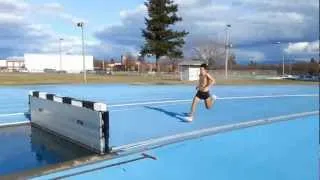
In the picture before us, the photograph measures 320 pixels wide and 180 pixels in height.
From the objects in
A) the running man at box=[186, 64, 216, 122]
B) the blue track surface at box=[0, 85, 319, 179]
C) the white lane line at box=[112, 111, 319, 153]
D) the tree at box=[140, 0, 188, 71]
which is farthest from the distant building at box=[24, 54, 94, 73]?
the white lane line at box=[112, 111, 319, 153]

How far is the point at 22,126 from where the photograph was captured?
12156 millimetres

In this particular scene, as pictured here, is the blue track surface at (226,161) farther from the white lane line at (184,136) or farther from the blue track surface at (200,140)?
the white lane line at (184,136)

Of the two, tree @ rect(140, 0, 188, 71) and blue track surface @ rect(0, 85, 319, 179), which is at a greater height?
tree @ rect(140, 0, 188, 71)

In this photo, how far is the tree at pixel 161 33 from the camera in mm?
62812

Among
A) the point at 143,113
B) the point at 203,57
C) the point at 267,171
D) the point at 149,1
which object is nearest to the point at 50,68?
the point at 203,57

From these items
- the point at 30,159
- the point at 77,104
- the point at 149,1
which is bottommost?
the point at 30,159

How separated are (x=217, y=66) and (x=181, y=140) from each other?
3632 inches

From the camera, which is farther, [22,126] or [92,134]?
[22,126]

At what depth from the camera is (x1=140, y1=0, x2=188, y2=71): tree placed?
206ft

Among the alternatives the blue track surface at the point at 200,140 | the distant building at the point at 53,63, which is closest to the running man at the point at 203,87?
the blue track surface at the point at 200,140

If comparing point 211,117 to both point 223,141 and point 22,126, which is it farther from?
point 22,126

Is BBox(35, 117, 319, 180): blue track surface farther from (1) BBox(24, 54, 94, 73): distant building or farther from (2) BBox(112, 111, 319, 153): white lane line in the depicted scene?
(1) BBox(24, 54, 94, 73): distant building

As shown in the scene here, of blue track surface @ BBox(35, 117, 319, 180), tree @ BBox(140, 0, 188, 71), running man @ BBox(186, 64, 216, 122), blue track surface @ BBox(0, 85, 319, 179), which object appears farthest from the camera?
tree @ BBox(140, 0, 188, 71)

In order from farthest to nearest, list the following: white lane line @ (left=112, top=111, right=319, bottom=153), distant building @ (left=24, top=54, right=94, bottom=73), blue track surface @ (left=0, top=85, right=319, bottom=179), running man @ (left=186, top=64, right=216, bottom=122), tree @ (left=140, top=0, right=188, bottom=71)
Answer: distant building @ (left=24, top=54, right=94, bottom=73) → tree @ (left=140, top=0, right=188, bottom=71) → running man @ (left=186, top=64, right=216, bottom=122) → white lane line @ (left=112, top=111, right=319, bottom=153) → blue track surface @ (left=0, top=85, right=319, bottom=179)
